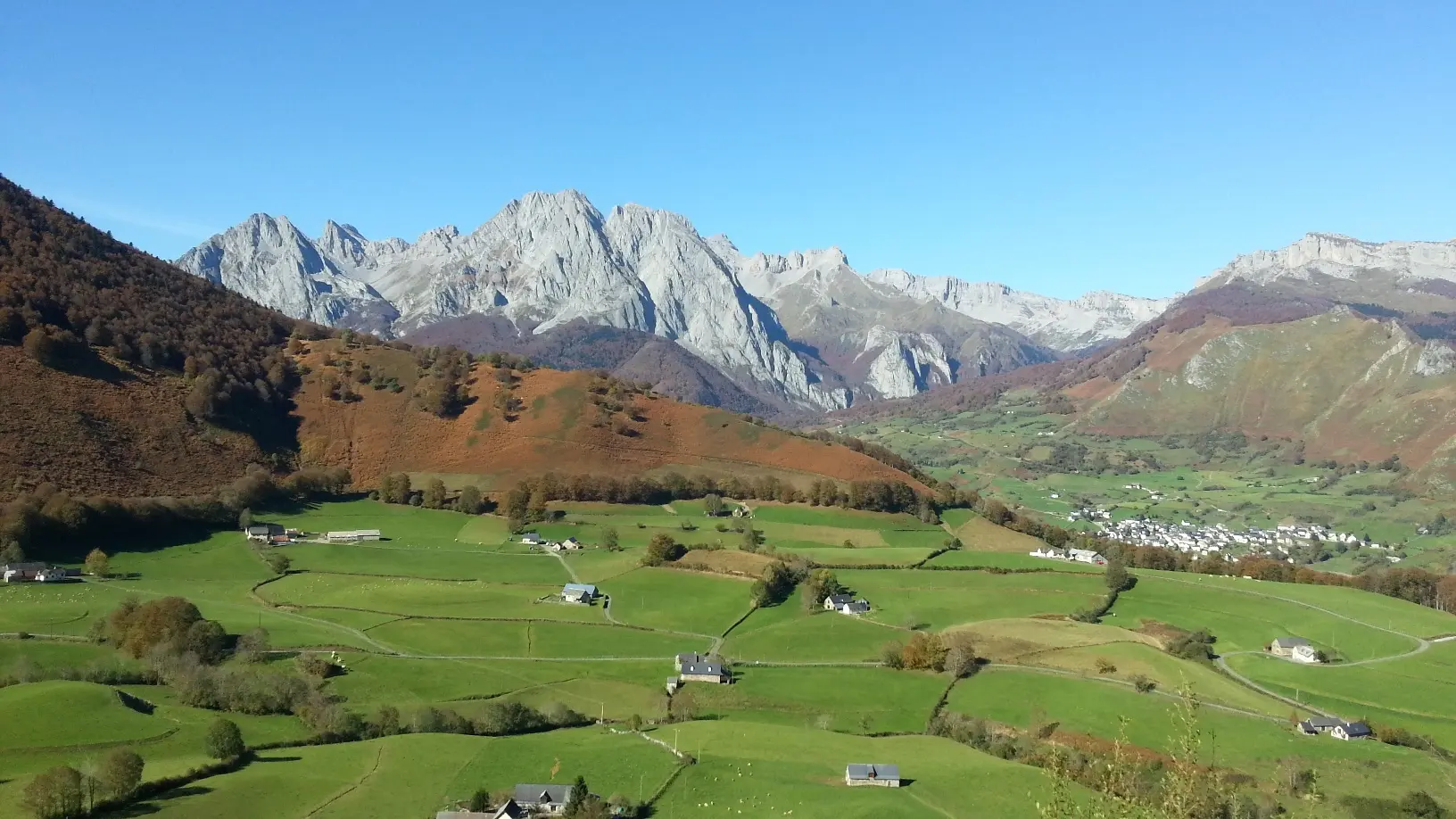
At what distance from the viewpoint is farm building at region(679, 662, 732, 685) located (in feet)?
203

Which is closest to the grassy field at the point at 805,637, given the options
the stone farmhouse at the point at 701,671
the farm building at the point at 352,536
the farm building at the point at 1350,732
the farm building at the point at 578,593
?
the stone farmhouse at the point at 701,671

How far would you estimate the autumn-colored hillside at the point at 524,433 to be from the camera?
4779 inches

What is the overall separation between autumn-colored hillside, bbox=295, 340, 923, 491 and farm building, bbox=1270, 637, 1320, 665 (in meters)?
57.1

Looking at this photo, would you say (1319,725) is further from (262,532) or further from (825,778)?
(262,532)

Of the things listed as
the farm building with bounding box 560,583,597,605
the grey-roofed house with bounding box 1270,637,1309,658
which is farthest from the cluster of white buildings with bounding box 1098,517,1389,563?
the farm building with bounding box 560,583,597,605

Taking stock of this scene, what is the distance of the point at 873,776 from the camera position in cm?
4594

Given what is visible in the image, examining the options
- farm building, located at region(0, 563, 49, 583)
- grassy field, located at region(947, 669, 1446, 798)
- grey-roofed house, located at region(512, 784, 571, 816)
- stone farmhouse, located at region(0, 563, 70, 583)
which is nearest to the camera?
grey-roofed house, located at region(512, 784, 571, 816)

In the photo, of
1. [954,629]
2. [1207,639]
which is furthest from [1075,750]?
[1207,639]

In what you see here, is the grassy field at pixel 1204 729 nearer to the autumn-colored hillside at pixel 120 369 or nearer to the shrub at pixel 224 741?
the shrub at pixel 224 741

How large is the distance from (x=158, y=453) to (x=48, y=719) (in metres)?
64.6

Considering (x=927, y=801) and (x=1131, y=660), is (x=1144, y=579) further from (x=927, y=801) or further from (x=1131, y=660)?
(x=927, y=801)

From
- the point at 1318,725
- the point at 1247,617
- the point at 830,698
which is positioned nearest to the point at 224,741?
the point at 830,698

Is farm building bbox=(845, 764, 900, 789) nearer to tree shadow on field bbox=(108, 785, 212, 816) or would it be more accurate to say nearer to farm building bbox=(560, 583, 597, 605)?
tree shadow on field bbox=(108, 785, 212, 816)

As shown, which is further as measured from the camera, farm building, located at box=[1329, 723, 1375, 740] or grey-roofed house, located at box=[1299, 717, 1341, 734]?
grey-roofed house, located at box=[1299, 717, 1341, 734]
